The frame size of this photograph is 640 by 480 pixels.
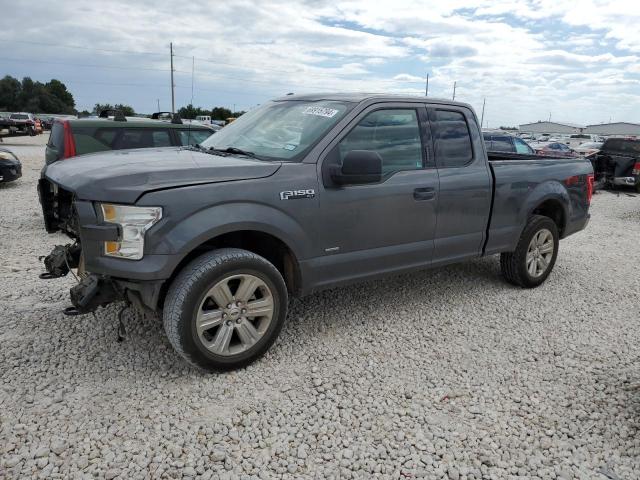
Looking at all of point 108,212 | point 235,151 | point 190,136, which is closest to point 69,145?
point 190,136

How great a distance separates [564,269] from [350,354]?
12.1ft

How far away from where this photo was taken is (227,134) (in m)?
4.35

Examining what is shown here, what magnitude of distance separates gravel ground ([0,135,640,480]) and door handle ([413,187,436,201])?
3.55 ft

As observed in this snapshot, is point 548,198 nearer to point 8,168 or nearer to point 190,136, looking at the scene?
point 190,136

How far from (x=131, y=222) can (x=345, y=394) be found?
1.67 meters

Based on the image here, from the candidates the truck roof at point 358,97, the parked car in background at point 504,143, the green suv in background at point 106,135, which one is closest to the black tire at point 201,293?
the truck roof at point 358,97

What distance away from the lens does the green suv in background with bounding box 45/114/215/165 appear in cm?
698

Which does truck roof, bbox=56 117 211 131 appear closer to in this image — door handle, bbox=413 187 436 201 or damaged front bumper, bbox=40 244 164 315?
damaged front bumper, bbox=40 244 164 315

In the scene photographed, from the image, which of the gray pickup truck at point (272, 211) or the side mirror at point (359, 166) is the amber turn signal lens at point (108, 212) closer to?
the gray pickup truck at point (272, 211)

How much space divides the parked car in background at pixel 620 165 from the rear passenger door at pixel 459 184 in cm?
1136

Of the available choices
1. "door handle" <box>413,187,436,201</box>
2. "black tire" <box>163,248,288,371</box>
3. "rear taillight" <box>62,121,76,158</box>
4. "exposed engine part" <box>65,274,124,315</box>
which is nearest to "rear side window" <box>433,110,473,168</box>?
"door handle" <box>413,187,436,201</box>

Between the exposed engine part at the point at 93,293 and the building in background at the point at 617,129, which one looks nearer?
the exposed engine part at the point at 93,293

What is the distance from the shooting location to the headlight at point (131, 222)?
2.91m

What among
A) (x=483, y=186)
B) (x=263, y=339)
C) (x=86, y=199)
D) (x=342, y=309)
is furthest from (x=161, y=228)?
(x=483, y=186)
